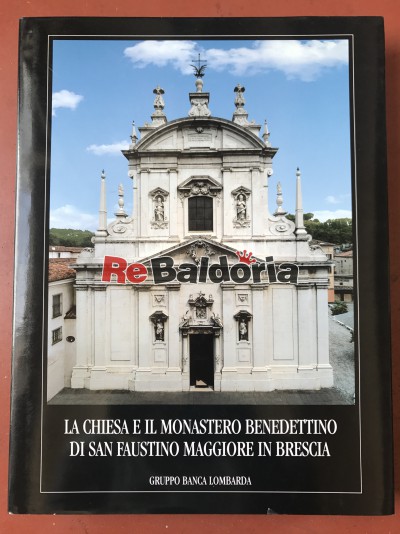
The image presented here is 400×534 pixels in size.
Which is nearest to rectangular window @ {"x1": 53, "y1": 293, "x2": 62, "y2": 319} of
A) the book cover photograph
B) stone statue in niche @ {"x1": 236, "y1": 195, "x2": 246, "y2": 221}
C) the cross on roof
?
the book cover photograph

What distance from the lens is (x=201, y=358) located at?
3201mm

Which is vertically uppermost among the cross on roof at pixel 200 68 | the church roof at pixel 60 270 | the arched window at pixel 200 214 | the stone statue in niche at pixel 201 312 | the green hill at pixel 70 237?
the cross on roof at pixel 200 68

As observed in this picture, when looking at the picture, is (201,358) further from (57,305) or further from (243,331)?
(57,305)

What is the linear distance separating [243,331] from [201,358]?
48 centimetres

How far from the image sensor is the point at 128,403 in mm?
2918

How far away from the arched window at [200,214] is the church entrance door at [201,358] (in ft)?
3.39

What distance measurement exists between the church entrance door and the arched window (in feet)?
3.39

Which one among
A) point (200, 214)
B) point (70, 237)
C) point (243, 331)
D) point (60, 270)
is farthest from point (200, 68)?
point (243, 331)

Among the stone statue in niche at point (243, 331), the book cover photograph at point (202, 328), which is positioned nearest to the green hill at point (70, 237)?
the book cover photograph at point (202, 328)

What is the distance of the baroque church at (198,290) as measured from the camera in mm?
2994

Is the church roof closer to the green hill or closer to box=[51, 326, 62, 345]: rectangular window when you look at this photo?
the green hill

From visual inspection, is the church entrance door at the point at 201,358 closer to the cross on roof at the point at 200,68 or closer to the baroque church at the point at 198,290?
the baroque church at the point at 198,290

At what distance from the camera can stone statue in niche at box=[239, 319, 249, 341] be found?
3.13 metres

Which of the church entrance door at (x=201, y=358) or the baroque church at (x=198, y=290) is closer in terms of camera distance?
the baroque church at (x=198, y=290)
